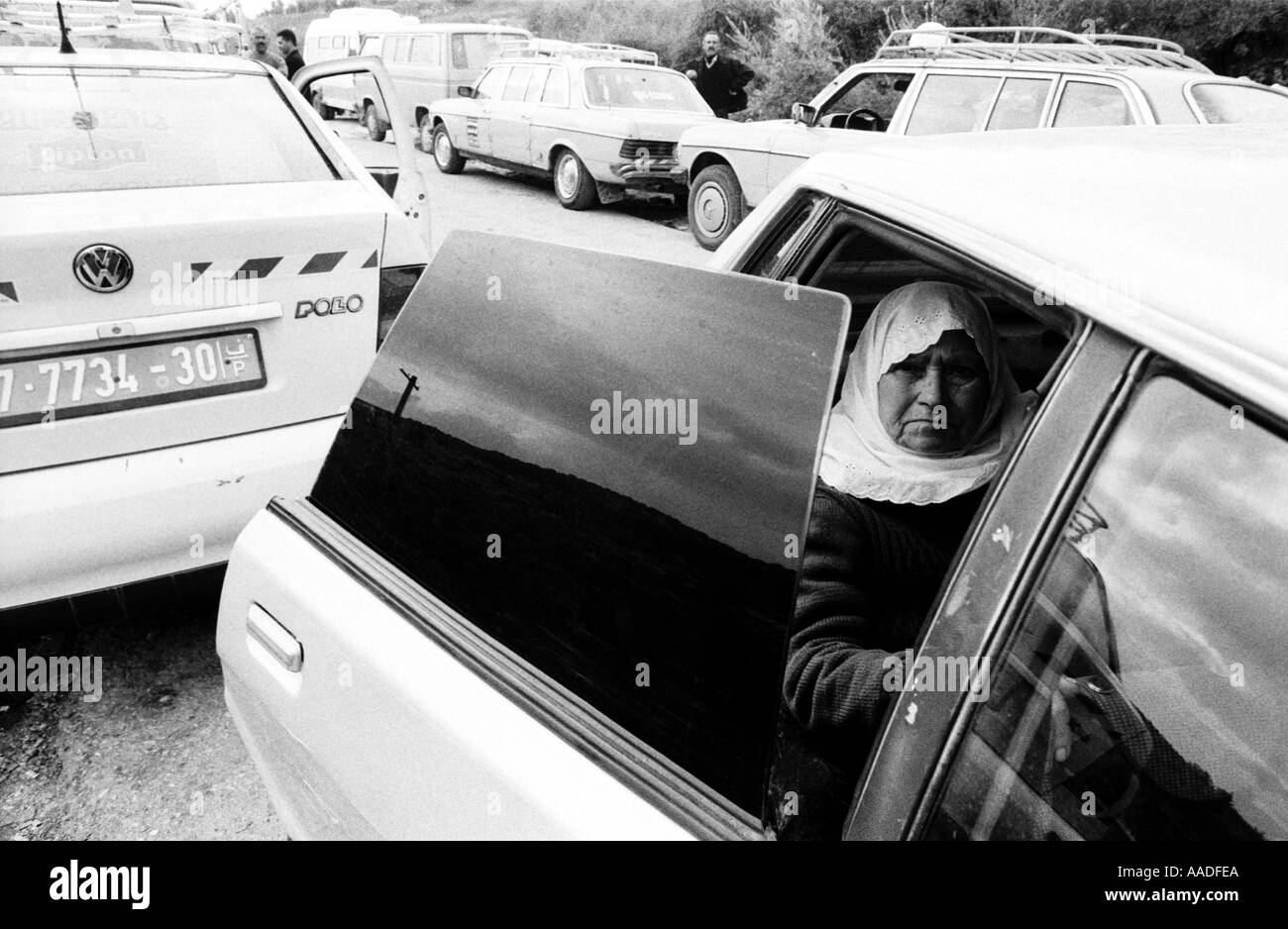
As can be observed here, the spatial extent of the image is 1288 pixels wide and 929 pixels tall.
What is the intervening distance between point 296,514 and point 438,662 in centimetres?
56

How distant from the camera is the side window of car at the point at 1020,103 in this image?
6066 millimetres

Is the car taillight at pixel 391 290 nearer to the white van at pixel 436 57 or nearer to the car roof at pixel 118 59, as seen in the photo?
the car roof at pixel 118 59

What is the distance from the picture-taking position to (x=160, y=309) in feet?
8.59

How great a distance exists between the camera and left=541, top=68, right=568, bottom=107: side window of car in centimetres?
1083

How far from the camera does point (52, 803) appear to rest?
7.88ft

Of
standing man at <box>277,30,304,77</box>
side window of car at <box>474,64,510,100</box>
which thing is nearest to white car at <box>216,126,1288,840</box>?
side window of car at <box>474,64,510,100</box>

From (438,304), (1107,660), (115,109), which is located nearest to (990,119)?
(115,109)

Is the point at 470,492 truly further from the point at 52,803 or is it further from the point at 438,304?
the point at 52,803

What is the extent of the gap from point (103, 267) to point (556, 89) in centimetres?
A: 941

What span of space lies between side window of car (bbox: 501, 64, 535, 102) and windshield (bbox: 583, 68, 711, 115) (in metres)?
1.38

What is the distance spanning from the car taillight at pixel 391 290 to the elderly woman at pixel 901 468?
1793mm

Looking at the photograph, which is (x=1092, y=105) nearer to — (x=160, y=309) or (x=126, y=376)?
(x=160, y=309)

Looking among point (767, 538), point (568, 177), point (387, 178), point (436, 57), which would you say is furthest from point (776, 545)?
point (436, 57)

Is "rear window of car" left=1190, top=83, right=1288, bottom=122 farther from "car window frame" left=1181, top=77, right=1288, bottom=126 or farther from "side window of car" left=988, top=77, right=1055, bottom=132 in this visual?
"side window of car" left=988, top=77, right=1055, bottom=132
